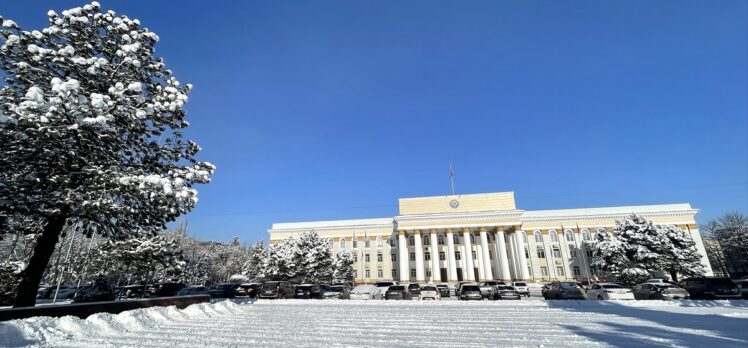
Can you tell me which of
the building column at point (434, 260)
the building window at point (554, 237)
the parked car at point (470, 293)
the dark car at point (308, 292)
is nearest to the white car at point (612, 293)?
the parked car at point (470, 293)

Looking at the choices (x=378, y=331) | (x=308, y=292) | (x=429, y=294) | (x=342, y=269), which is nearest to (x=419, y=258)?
(x=342, y=269)

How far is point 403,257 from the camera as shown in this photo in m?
55.4

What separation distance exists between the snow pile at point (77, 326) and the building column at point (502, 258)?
48087 millimetres

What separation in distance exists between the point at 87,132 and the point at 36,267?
Answer: 540cm

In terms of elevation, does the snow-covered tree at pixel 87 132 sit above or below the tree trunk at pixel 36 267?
above

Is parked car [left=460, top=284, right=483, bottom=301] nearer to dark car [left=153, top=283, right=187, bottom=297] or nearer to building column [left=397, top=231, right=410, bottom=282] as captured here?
dark car [left=153, top=283, right=187, bottom=297]

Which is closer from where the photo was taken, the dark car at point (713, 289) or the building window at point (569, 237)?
the dark car at point (713, 289)

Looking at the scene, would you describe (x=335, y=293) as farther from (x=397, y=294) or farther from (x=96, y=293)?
(x=96, y=293)

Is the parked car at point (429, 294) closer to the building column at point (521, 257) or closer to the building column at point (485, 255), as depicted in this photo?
the building column at point (485, 255)

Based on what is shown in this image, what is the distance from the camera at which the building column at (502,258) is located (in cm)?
5147

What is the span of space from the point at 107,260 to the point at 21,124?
2795 centimetres

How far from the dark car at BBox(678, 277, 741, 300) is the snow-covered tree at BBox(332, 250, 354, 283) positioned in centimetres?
3802

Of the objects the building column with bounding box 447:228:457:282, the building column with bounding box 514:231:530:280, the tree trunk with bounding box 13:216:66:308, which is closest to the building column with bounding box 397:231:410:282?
the building column with bounding box 447:228:457:282

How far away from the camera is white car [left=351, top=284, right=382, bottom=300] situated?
26516mm
